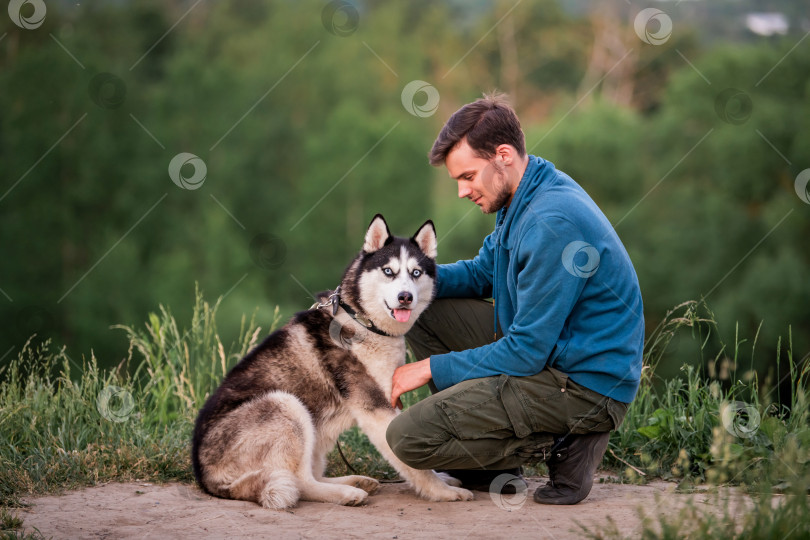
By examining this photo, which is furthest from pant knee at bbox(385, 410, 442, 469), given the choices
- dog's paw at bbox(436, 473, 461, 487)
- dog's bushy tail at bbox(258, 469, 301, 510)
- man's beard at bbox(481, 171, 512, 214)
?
man's beard at bbox(481, 171, 512, 214)

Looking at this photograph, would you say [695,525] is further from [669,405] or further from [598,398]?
[669,405]

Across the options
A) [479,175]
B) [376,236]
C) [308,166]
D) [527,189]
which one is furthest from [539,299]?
[308,166]

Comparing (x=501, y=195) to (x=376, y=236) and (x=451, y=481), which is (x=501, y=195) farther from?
(x=451, y=481)

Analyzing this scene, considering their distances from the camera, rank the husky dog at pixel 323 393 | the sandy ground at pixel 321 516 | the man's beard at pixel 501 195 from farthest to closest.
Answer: the man's beard at pixel 501 195 < the husky dog at pixel 323 393 < the sandy ground at pixel 321 516

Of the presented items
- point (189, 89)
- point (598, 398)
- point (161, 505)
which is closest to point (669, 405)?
point (598, 398)

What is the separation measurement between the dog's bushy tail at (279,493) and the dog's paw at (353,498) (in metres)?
0.27

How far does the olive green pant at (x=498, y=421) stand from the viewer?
421 centimetres

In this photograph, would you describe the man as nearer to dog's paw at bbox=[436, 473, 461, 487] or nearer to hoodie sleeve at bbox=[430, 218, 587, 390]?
hoodie sleeve at bbox=[430, 218, 587, 390]

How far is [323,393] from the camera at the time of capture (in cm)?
468

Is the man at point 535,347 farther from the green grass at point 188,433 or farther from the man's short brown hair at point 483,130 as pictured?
the green grass at point 188,433

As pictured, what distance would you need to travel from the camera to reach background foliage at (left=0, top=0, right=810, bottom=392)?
1009 inches

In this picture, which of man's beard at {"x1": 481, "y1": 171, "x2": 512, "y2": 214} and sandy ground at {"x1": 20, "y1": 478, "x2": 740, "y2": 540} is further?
man's beard at {"x1": 481, "y1": 171, "x2": 512, "y2": 214}

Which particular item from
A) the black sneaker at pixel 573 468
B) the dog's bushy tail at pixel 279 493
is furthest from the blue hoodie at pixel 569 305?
the dog's bushy tail at pixel 279 493

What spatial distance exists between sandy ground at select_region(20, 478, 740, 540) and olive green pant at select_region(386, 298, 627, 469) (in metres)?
0.28
